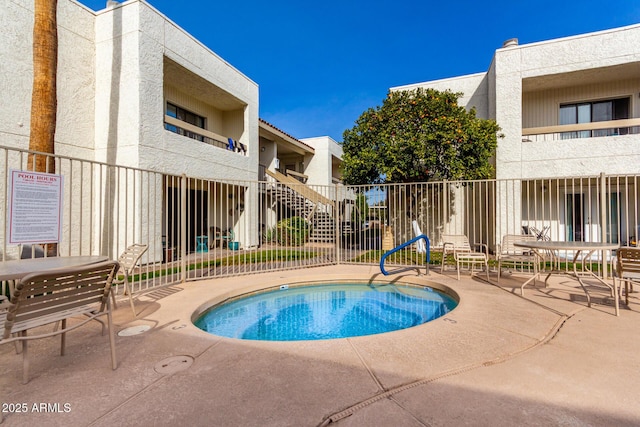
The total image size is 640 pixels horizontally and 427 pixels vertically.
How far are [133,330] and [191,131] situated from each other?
9082 mm

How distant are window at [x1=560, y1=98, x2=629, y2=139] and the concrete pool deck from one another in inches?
400

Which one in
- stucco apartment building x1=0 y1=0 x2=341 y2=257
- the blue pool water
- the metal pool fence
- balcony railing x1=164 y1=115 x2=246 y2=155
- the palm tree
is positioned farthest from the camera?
balcony railing x1=164 y1=115 x2=246 y2=155

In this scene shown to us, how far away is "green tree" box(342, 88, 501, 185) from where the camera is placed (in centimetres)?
1016

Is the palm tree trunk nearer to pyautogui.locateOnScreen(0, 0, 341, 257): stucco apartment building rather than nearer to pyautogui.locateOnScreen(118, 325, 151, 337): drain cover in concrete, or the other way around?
pyautogui.locateOnScreen(0, 0, 341, 257): stucco apartment building

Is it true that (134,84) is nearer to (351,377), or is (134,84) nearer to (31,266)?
(31,266)

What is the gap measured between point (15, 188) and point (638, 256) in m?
7.88

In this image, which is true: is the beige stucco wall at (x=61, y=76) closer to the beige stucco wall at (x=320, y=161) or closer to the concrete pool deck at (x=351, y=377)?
the concrete pool deck at (x=351, y=377)

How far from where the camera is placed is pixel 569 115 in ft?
39.3

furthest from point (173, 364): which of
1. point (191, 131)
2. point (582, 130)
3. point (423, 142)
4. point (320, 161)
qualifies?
point (320, 161)

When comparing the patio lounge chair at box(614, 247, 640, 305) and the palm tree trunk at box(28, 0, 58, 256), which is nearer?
the patio lounge chair at box(614, 247, 640, 305)

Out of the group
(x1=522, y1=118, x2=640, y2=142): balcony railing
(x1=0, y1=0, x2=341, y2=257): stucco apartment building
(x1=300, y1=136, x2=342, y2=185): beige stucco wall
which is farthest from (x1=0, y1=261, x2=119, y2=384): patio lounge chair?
(x1=300, y1=136, x2=342, y2=185): beige stucco wall

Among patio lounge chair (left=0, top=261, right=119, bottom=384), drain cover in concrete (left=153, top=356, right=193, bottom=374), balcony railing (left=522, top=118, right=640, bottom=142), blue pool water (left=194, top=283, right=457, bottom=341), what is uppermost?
balcony railing (left=522, top=118, right=640, bottom=142)

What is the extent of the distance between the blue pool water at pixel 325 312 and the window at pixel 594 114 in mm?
10003

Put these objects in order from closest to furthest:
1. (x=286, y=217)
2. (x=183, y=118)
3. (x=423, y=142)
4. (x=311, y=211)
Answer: (x=423, y=142), (x=286, y=217), (x=183, y=118), (x=311, y=211)
